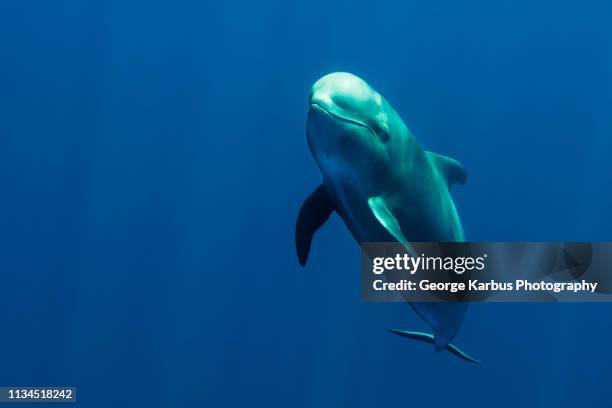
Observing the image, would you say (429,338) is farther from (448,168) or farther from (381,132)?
(381,132)

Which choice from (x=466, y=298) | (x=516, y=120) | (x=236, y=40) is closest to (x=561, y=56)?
(x=516, y=120)

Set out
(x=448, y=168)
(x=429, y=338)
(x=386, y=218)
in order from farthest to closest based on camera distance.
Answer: (x=429, y=338)
(x=448, y=168)
(x=386, y=218)

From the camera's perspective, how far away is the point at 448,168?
6555 mm

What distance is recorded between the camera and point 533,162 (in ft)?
100

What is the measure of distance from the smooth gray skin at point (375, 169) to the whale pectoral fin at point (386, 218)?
11mm

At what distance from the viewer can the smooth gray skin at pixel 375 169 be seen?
16.8 feet

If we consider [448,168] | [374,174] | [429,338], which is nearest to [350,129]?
[374,174]

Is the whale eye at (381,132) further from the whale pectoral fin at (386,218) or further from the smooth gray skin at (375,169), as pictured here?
the whale pectoral fin at (386,218)

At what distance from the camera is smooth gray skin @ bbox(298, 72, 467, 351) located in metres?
5.11

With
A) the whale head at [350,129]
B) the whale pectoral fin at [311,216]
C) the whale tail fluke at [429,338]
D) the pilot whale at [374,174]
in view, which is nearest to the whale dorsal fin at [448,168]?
the pilot whale at [374,174]

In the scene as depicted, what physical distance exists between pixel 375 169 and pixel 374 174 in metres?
0.05

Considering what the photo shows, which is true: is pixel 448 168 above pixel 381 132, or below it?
below

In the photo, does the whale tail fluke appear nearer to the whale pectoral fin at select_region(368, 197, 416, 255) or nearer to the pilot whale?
the pilot whale

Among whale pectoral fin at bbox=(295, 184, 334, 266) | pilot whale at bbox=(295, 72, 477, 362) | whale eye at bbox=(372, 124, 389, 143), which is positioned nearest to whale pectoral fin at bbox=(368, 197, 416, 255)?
pilot whale at bbox=(295, 72, 477, 362)
